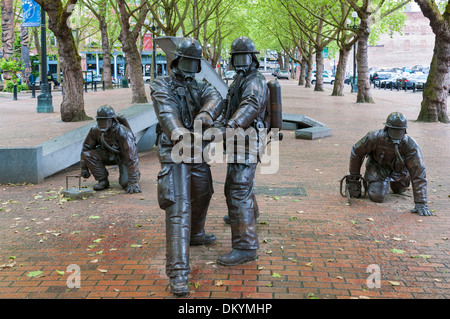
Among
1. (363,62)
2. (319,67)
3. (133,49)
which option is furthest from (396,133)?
(319,67)

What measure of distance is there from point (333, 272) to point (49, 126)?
41.9ft

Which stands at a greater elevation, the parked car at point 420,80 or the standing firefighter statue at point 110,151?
the parked car at point 420,80

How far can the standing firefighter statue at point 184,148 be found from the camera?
4.57m

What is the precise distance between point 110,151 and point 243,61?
3847mm

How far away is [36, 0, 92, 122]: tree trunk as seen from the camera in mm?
15188

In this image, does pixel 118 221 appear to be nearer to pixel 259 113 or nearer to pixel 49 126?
pixel 259 113

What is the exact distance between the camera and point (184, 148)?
474 centimetres

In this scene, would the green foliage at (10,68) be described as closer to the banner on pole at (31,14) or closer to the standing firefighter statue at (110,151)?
the banner on pole at (31,14)

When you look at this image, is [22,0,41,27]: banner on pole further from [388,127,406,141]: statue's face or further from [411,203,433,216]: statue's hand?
[411,203,433,216]: statue's hand

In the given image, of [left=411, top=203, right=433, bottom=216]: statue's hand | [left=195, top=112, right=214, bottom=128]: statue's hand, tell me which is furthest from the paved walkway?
[left=195, top=112, right=214, bottom=128]: statue's hand

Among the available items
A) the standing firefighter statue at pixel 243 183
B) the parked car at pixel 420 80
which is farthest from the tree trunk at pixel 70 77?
the parked car at pixel 420 80

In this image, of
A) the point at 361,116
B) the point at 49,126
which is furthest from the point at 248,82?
the point at 361,116

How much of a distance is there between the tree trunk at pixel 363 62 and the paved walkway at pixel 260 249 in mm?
14529

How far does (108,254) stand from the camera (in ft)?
17.9
